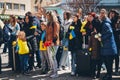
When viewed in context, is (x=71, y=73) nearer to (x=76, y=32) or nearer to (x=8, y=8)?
(x=76, y=32)

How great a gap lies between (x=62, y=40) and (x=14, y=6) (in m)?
68.0

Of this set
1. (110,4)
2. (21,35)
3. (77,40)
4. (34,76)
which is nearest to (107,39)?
(77,40)

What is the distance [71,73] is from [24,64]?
62.1 inches

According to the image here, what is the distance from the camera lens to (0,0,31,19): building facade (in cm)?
7543

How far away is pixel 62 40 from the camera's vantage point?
12.2 m

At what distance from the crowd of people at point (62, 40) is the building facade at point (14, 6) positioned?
61.9 metres

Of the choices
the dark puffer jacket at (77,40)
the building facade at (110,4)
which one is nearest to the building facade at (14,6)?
the building facade at (110,4)

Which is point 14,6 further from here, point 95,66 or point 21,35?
point 95,66

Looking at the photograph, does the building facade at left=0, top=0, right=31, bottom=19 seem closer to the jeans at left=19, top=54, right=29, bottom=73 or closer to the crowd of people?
the crowd of people

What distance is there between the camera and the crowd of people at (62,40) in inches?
410

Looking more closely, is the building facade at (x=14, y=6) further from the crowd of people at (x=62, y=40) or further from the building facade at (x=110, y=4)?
the crowd of people at (x=62, y=40)

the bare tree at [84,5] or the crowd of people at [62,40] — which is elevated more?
the bare tree at [84,5]

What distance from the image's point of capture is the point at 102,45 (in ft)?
34.0

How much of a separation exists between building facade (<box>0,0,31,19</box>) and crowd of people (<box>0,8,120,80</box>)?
6195cm
